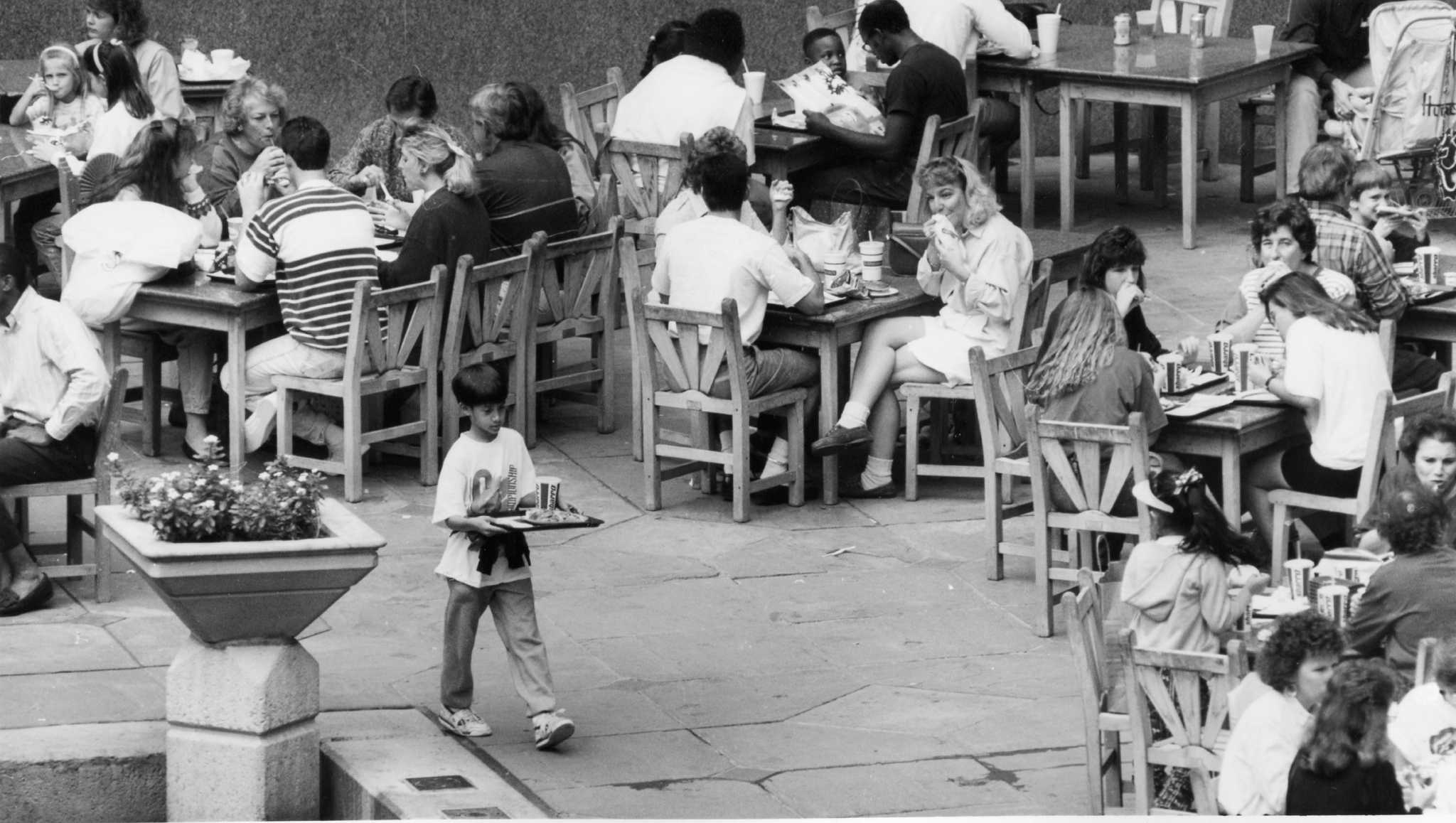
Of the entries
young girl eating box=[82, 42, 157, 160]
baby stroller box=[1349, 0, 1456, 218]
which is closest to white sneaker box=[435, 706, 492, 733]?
young girl eating box=[82, 42, 157, 160]

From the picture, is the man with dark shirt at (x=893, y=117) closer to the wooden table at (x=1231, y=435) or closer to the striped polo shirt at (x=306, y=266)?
the striped polo shirt at (x=306, y=266)

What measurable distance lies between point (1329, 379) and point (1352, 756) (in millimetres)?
2983

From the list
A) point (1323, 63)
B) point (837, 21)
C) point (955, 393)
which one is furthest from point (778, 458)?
point (1323, 63)

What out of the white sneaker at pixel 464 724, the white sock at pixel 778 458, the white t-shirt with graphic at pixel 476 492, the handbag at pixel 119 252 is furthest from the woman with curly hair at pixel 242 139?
the white sneaker at pixel 464 724

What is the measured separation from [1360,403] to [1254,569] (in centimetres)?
153

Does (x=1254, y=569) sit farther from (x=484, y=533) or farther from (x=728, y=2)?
(x=728, y=2)

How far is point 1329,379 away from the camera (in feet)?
27.3

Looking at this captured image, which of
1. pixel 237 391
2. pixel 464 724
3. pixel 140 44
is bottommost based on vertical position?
pixel 464 724

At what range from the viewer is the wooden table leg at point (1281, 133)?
44.2 feet

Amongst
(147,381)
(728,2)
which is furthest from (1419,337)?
(728,2)

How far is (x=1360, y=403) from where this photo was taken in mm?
8328

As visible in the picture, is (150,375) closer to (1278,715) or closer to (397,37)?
(397,37)

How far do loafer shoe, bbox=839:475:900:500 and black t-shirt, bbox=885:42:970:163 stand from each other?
2.79m

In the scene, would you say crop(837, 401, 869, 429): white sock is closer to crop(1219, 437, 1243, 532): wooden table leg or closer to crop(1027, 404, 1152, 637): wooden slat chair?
crop(1027, 404, 1152, 637): wooden slat chair
